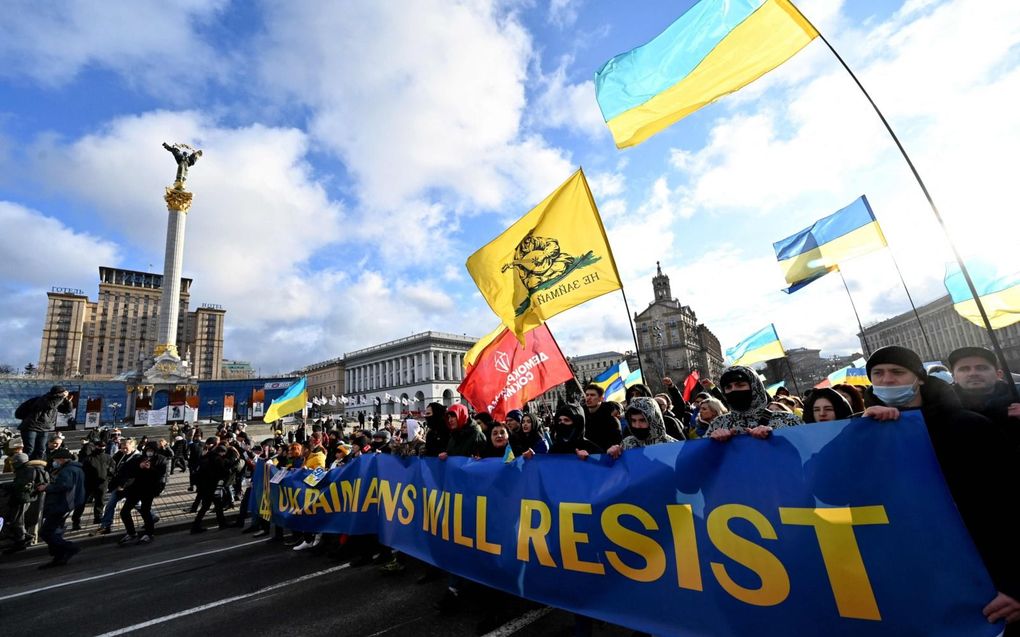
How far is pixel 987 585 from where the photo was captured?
6.82 feet

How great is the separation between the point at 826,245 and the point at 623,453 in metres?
9.50

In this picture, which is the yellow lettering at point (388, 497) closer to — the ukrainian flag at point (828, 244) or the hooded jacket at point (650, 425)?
the hooded jacket at point (650, 425)

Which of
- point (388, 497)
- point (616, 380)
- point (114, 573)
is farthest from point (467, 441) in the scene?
point (616, 380)

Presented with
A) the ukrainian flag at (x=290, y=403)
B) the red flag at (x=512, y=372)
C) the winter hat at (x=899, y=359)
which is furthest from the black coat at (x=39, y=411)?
the winter hat at (x=899, y=359)

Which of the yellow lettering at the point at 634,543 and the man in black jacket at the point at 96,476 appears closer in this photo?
the yellow lettering at the point at 634,543

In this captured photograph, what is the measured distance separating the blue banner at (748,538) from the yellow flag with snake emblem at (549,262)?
7.75 feet

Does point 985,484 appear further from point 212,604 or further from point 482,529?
point 212,604

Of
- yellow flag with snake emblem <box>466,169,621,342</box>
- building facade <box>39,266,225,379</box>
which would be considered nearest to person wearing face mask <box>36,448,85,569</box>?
yellow flag with snake emblem <box>466,169,621,342</box>

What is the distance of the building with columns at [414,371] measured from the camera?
8950 centimetres

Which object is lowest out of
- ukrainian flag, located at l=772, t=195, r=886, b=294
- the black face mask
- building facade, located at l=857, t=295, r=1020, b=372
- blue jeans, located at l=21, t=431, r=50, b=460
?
the black face mask

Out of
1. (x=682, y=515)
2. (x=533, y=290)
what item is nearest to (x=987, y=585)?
(x=682, y=515)

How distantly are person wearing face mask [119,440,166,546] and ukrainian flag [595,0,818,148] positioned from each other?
10.5m

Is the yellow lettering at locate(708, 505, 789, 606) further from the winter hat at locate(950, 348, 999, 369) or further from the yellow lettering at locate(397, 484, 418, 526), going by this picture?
the yellow lettering at locate(397, 484, 418, 526)

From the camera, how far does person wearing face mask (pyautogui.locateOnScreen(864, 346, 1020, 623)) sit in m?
1.98
